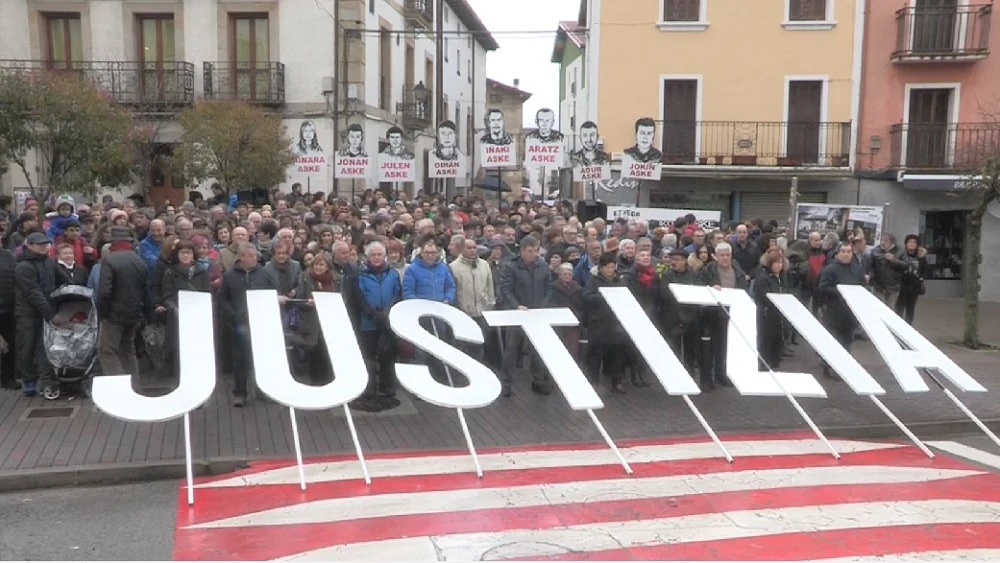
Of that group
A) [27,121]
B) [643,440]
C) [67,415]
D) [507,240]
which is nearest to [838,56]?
[507,240]

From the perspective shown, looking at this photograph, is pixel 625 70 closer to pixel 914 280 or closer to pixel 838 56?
pixel 838 56

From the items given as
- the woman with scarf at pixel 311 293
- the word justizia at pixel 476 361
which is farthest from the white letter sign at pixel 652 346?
the woman with scarf at pixel 311 293

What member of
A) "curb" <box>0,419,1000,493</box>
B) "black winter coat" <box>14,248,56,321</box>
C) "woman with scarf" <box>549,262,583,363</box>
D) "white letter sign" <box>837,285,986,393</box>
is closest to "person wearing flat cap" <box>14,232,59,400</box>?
"black winter coat" <box>14,248,56,321</box>

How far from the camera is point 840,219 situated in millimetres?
16703

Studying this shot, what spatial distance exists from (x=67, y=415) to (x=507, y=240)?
610 centimetres

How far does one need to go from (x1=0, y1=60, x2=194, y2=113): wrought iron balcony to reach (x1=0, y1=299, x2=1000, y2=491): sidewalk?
14.9 meters

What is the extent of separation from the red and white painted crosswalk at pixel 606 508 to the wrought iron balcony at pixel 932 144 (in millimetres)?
14332

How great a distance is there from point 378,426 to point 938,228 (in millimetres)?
16986

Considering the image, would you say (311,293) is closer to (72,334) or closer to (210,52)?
(72,334)

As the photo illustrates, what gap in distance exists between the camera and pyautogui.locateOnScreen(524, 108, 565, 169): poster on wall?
17312 mm

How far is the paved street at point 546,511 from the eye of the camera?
5.76 metres

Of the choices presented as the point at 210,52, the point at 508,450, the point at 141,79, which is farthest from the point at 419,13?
the point at 508,450

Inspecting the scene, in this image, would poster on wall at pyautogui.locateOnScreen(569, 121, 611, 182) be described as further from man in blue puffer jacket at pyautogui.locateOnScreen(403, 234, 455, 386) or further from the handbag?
the handbag

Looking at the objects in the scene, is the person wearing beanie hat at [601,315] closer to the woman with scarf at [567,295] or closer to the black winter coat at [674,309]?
the woman with scarf at [567,295]
